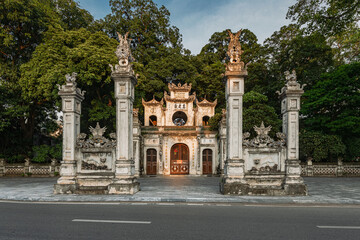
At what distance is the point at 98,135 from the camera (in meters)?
10.6

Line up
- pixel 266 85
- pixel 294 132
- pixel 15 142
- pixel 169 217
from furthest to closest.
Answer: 1. pixel 266 85
2. pixel 15 142
3. pixel 294 132
4. pixel 169 217

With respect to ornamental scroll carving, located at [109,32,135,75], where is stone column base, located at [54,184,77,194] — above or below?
below

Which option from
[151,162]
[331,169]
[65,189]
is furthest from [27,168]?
[331,169]

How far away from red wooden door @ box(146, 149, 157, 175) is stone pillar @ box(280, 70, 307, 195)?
46.2 ft

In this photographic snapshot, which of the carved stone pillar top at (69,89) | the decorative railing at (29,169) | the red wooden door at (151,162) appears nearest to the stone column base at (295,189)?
the carved stone pillar top at (69,89)

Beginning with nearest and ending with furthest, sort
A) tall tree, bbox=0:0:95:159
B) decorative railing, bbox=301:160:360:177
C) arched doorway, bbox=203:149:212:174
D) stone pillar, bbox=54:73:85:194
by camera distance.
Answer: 1. stone pillar, bbox=54:73:85:194
2. tall tree, bbox=0:0:95:159
3. decorative railing, bbox=301:160:360:177
4. arched doorway, bbox=203:149:212:174

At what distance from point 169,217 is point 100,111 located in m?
15.8

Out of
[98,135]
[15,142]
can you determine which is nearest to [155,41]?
[15,142]

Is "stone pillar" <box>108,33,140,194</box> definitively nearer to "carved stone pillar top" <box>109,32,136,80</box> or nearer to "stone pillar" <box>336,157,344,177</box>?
"carved stone pillar top" <box>109,32,136,80</box>

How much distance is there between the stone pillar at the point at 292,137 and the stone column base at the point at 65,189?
8.43 m

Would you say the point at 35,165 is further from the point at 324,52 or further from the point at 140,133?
the point at 324,52

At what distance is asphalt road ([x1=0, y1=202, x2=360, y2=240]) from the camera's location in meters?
4.93

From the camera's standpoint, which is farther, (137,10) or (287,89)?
(137,10)

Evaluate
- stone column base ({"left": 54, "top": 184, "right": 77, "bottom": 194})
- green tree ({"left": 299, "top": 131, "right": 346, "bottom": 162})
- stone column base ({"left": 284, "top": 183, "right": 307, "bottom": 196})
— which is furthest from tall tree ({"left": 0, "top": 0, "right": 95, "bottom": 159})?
green tree ({"left": 299, "top": 131, "right": 346, "bottom": 162})
